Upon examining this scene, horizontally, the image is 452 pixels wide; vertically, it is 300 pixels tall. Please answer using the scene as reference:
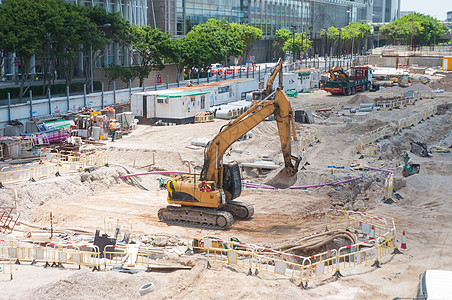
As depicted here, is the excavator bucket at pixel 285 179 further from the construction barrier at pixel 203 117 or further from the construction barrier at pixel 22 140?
the construction barrier at pixel 203 117

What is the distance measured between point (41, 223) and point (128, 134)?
63.8ft

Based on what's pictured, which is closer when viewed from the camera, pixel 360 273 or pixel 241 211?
pixel 360 273

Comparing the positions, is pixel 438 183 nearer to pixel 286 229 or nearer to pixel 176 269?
pixel 286 229

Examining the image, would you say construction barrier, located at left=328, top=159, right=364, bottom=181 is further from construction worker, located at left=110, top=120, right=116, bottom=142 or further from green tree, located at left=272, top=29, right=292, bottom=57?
green tree, located at left=272, top=29, right=292, bottom=57

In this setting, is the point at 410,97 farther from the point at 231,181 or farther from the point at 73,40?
the point at 231,181

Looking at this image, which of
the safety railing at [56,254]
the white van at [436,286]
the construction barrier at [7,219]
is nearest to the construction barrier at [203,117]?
the construction barrier at [7,219]

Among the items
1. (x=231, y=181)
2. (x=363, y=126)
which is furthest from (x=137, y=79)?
(x=231, y=181)

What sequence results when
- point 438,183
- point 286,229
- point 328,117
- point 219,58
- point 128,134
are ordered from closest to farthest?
point 286,229
point 438,183
point 128,134
point 328,117
point 219,58

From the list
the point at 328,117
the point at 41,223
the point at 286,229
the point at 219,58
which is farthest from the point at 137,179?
the point at 219,58

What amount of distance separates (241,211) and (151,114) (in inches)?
963

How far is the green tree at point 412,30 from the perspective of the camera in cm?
15062

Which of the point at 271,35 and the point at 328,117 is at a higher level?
the point at 271,35

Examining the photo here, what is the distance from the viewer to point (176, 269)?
787 inches

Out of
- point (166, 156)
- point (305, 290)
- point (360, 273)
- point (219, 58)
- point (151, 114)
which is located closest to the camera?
point (305, 290)
